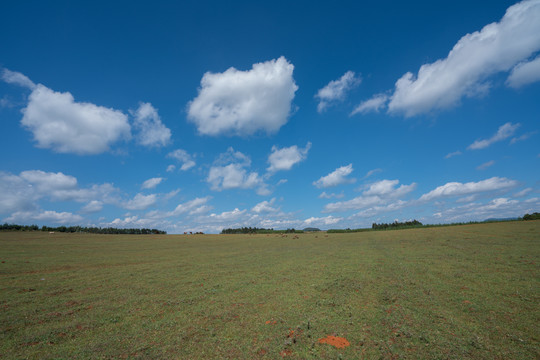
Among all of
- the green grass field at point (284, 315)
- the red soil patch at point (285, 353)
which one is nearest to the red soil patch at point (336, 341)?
the green grass field at point (284, 315)

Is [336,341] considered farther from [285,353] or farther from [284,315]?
[284,315]

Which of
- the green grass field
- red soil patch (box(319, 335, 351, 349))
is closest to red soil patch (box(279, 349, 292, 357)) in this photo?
the green grass field

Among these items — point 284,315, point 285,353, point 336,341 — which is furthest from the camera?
point 284,315

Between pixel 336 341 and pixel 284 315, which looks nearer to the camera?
pixel 336 341

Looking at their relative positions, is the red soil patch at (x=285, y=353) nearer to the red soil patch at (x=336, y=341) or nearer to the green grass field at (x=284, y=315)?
the green grass field at (x=284, y=315)

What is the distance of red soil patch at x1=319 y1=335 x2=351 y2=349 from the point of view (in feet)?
16.4

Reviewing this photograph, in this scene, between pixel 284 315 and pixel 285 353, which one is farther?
pixel 284 315

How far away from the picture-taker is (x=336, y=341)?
519 cm

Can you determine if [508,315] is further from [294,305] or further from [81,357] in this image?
[81,357]

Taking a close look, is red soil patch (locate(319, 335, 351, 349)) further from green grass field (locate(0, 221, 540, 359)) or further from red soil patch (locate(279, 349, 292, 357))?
red soil patch (locate(279, 349, 292, 357))

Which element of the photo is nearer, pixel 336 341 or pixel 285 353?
pixel 285 353

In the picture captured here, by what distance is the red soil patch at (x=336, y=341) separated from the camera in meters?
5.00

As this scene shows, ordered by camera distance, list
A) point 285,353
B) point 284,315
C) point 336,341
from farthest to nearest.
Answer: point 284,315, point 336,341, point 285,353

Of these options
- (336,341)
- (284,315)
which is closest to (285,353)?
(336,341)
